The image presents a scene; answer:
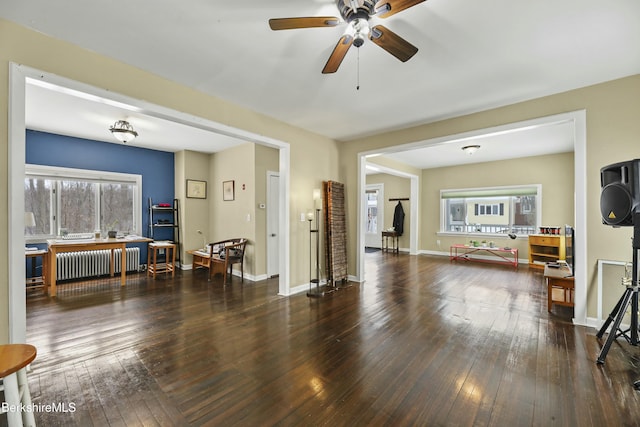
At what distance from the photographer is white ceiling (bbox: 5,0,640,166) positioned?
6.32ft

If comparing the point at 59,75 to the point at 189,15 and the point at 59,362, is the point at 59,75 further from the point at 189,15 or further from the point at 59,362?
the point at 59,362

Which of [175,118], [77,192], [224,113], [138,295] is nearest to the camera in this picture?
[175,118]

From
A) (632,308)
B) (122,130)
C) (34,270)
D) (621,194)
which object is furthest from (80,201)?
(632,308)

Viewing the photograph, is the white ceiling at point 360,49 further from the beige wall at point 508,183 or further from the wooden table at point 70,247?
the beige wall at point 508,183

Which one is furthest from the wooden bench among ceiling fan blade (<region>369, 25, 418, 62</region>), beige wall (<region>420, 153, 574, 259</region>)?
beige wall (<region>420, 153, 574, 259</region>)

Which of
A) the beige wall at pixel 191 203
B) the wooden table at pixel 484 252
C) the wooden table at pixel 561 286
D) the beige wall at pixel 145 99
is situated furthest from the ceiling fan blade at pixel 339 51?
the wooden table at pixel 484 252

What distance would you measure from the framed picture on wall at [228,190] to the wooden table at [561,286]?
5476mm

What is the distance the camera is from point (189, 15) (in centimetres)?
199

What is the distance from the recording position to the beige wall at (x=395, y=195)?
8.86 meters

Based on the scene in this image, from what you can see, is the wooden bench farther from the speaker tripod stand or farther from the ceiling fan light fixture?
the speaker tripod stand

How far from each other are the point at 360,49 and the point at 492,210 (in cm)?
702

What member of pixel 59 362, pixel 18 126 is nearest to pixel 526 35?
pixel 18 126

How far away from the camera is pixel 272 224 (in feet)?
17.9

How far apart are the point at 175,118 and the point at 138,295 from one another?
2.91m
